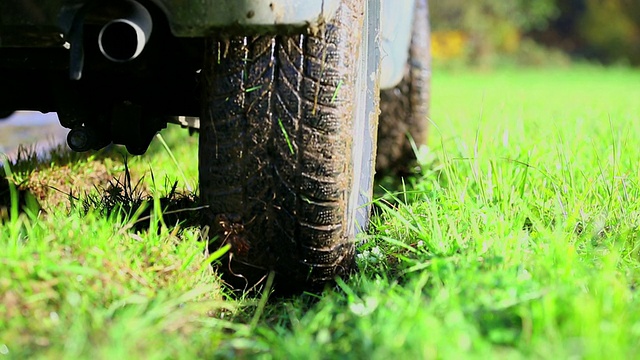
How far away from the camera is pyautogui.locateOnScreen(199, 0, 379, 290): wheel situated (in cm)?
194

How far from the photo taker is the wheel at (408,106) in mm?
A: 3951

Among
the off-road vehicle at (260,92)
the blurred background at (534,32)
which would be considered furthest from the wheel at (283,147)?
the blurred background at (534,32)

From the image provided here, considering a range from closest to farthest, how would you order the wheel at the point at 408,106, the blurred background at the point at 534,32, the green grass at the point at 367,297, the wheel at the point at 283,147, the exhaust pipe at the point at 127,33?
the green grass at the point at 367,297 → the exhaust pipe at the point at 127,33 → the wheel at the point at 283,147 → the wheel at the point at 408,106 → the blurred background at the point at 534,32

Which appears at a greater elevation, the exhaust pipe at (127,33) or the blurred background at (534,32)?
the exhaust pipe at (127,33)

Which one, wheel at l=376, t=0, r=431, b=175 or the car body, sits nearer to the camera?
the car body

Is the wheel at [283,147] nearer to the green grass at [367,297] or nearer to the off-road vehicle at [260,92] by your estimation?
the off-road vehicle at [260,92]

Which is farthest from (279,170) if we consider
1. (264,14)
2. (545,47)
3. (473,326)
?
(545,47)

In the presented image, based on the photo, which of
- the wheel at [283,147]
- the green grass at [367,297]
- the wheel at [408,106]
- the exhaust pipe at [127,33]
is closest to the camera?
the green grass at [367,297]

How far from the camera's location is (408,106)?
156 inches

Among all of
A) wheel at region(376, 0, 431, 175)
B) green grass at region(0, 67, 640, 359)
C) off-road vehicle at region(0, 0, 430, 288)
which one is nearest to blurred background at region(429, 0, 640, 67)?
wheel at region(376, 0, 431, 175)

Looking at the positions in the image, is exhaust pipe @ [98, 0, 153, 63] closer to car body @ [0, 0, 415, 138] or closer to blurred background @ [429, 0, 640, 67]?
car body @ [0, 0, 415, 138]

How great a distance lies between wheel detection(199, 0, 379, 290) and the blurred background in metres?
24.6

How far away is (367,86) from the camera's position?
7.29 feet

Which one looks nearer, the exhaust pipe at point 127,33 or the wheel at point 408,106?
the exhaust pipe at point 127,33
